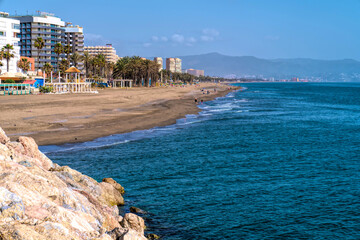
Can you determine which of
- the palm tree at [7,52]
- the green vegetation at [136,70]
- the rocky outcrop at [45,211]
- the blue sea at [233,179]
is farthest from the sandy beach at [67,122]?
the green vegetation at [136,70]

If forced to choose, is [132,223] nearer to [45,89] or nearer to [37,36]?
[45,89]

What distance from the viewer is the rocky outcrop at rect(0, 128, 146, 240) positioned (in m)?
8.25

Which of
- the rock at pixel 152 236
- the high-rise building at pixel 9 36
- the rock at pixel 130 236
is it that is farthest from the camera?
the high-rise building at pixel 9 36

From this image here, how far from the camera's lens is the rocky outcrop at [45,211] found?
8255mm

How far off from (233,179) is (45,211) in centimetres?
1438

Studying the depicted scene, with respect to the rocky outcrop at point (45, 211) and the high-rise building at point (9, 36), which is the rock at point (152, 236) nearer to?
the rocky outcrop at point (45, 211)

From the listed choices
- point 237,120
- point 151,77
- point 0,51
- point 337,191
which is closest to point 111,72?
point 151,77

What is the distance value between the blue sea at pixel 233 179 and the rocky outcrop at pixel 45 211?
3.37 meters

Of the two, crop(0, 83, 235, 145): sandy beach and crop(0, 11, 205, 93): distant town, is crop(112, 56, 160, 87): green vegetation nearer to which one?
crop(0, 11, 205, 93): distant town

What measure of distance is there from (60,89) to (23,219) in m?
83.9

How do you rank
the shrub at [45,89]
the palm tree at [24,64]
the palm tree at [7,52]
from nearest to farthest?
the shrub at [45,89] → the palm tree at [7,52] → the palm tree at [24,64]

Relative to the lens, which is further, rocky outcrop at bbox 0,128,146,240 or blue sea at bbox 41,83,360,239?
blue sea at bbox 41,83,360,239

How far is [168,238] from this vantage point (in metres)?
14.0

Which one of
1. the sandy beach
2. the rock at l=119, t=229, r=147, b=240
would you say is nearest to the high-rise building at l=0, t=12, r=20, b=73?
the sandy beach
